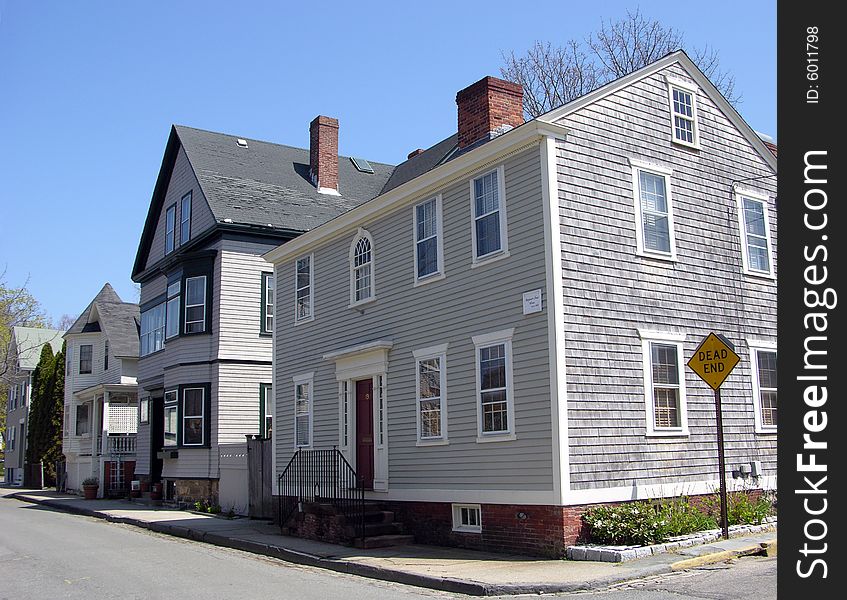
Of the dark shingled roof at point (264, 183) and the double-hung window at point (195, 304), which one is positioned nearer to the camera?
the double-hung window at point (195, 304)

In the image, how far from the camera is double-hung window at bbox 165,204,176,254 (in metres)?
29.7

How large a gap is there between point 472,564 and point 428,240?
21.0 feet

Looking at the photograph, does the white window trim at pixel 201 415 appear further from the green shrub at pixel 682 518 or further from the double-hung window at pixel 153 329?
the green shrub at pixel 682 518

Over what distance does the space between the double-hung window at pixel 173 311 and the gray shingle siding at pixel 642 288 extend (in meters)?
17.1

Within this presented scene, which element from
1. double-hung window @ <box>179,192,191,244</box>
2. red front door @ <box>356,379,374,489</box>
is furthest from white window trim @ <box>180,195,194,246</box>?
red front door @ <box>356,379,374,489</box>

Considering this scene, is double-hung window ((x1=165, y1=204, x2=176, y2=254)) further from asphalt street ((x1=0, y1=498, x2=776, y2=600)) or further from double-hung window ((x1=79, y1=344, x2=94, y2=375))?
double-hung window ((x1=79, y1=344, x2=94, y2=375))

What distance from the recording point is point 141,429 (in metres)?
31.3

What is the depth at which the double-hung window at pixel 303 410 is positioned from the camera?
1975 centimetres

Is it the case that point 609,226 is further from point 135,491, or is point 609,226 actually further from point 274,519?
point 135,491

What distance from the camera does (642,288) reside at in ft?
47.8

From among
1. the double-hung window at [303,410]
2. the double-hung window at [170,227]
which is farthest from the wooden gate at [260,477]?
the double-hung window at [170,227]

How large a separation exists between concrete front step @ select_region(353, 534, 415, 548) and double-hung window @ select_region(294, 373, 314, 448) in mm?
4629

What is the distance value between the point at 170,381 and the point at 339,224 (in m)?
11.1
